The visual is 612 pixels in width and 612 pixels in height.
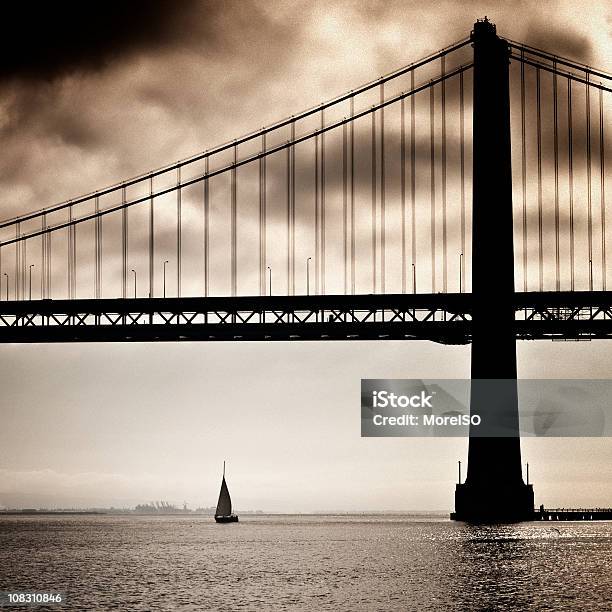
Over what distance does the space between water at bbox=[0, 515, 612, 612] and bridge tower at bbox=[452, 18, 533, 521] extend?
206 cm

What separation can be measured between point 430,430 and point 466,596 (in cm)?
2812

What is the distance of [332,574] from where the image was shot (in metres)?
47.4

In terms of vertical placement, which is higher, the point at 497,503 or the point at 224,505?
the point at 497,503

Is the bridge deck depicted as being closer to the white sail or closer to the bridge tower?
the bridge tower

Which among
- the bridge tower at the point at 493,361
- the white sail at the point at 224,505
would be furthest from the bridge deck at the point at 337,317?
the white sail at the point at 224,505

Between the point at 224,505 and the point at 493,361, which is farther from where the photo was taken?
the point at 224,505

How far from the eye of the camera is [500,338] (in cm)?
6250

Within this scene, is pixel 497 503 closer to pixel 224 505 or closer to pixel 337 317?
pixel 337 317

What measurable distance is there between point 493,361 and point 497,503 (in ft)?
20.5

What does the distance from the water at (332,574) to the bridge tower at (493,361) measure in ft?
6.76

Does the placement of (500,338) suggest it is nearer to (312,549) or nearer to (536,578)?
(312,549)

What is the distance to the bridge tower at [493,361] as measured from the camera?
62281 millimetres

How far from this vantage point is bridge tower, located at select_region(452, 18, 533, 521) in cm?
6228

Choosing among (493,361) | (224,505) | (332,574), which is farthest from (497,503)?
(224,505)
